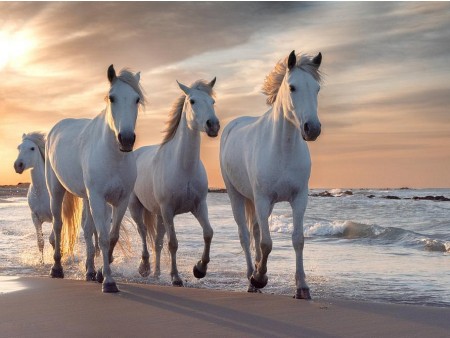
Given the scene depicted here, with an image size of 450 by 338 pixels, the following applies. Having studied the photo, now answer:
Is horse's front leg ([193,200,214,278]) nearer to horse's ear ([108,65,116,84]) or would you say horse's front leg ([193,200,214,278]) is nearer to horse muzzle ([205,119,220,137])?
horse muzzle ([205,119,220,137])

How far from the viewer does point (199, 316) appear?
4562 mm

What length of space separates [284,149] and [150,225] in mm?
3395

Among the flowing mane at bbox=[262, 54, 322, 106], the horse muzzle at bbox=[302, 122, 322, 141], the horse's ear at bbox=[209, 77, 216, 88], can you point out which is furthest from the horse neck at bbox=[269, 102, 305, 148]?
the horse's ear at bbox=[209, 77, 216, 88]

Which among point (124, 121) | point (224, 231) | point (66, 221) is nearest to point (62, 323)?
point (124, 121)

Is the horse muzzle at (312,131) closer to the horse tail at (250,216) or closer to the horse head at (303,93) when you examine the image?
the horse head at (303,93)

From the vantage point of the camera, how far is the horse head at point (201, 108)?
6.27 m

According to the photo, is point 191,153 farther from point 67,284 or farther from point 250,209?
point 67,284

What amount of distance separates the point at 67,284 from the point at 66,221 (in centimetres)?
198

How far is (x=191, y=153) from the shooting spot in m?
6.82

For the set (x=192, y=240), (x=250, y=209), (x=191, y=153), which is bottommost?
(x=192, y=240)

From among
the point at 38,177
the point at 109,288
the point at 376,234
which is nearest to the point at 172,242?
the point at 109,288

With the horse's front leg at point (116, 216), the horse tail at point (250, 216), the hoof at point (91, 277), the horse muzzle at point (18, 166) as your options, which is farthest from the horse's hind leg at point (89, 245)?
the horse muzzle at point (18, 166)

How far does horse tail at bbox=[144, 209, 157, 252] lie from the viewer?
841 cm

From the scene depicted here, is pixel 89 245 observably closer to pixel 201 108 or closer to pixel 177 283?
pixel 177 283
